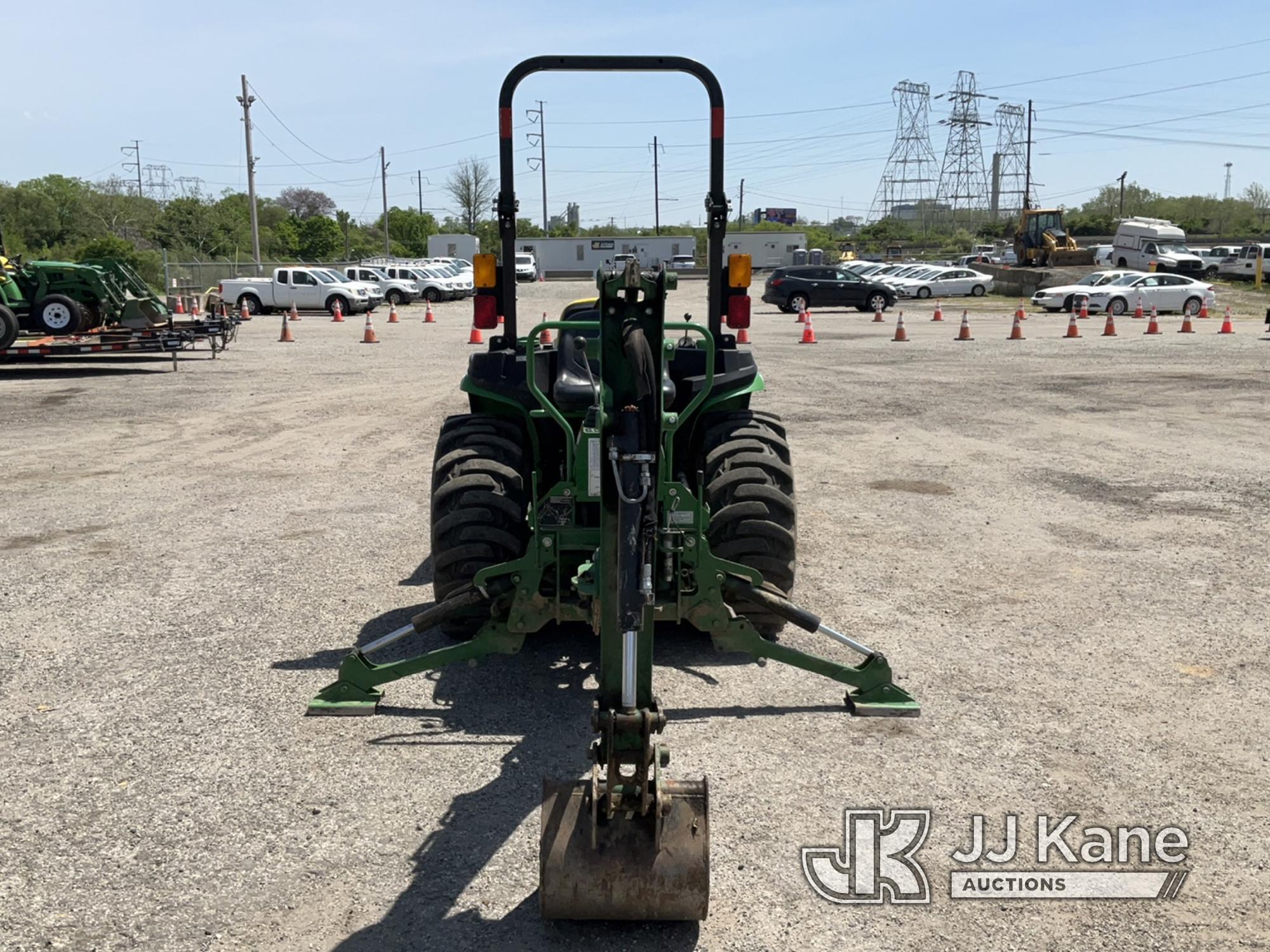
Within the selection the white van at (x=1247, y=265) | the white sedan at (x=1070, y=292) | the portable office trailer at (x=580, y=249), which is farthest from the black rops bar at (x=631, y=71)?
the portable office trailer at (x=580, y=249)

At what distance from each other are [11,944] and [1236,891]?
388 centimetres

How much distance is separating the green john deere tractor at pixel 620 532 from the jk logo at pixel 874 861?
0.61 meters

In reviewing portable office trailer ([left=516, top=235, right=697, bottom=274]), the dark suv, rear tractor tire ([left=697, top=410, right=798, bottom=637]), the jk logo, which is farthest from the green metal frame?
portable office trailer ([left=516, top=235, right=697, bottom=274])

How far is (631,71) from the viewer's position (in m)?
6.26

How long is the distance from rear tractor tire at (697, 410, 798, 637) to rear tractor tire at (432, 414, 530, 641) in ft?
3.28

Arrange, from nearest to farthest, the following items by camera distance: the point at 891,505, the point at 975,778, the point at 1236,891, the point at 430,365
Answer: the point at 1236,891, the point at 975,778, the point at 891,505, the point at 430,365

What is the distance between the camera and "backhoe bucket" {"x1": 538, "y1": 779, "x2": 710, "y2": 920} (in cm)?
331

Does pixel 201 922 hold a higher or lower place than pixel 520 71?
lower

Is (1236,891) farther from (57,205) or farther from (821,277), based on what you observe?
(57,205)

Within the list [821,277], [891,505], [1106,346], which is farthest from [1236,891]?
[821,277]

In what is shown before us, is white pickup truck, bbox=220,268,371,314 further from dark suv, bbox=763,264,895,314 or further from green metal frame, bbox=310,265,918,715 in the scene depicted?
green metal frame, bbox=310,265,918,715

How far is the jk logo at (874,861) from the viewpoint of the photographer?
12.3ft

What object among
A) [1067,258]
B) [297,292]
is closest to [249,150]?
[297,292]

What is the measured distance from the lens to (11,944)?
3.40m
